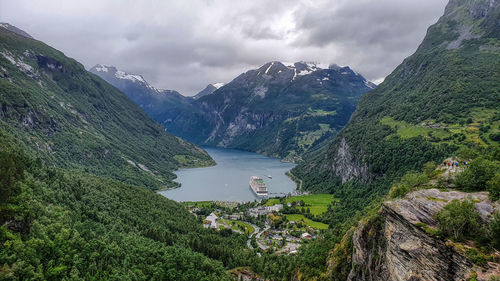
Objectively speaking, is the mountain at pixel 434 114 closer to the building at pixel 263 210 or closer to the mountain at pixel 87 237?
the building at pixel 263 210

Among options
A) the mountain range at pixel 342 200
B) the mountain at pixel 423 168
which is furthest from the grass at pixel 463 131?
the mountain range at pixel 342 200

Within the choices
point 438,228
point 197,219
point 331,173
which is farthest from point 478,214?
point 331,173

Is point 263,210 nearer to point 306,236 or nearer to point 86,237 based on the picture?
point 306,236

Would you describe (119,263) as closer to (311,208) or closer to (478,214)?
(478,214)

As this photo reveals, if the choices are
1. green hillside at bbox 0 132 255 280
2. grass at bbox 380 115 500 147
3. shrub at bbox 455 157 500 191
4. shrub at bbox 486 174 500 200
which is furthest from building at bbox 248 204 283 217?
shrub at bbox 486 174 500 200

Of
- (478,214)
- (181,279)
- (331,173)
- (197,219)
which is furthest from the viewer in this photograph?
(331,173)

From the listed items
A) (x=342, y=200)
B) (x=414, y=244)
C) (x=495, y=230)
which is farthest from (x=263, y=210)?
(x=495, y=230)

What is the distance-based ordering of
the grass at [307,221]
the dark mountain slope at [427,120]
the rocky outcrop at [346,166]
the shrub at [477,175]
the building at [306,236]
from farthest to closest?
the rocky outcrop at [346,166]
the dark mountain slope at [427,120]
the grass at [307,221]
the building at [306,236]
the shrub at [477,175]
